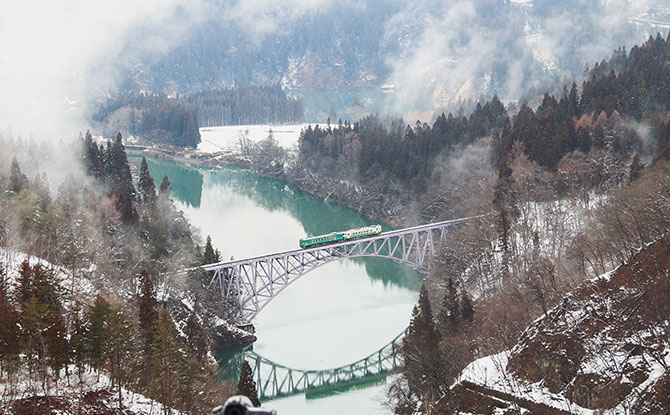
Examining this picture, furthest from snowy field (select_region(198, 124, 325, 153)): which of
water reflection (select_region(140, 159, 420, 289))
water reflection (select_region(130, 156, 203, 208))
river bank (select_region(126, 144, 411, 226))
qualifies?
water reflection (select_region(130, 156, 203, 208))

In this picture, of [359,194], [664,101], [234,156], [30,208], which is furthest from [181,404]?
[234,156]

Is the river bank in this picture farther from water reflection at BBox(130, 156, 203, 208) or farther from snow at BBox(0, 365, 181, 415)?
snow at BBox(0, 365, 181, 415)

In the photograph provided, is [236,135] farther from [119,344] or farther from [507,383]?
[507,383]

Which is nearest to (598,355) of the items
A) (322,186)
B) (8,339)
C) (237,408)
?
(237,408)

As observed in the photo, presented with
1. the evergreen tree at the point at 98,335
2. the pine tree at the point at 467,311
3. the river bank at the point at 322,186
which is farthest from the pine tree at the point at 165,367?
the river bank at the point at 322,186

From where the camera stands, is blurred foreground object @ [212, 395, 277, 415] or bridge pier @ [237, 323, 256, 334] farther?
bridge pier @ [237, 323, 256, 334]
